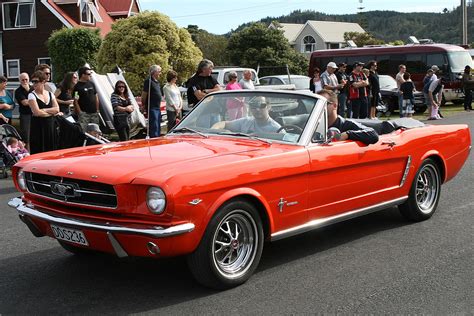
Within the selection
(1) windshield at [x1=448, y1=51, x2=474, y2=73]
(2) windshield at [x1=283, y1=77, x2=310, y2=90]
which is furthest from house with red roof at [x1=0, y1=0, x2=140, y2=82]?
(1) windshield at [x1=448, y1=51, x2=474, y2=73]

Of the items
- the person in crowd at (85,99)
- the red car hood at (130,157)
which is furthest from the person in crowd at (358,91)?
the red car hood at (130,157)

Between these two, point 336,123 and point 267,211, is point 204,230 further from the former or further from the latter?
point 336,123

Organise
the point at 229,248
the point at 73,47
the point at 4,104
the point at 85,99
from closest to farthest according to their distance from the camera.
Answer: the point at 229,248
the point at 4,104
the point at 85,99
the point at 73,47

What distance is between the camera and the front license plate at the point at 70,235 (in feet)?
14.8

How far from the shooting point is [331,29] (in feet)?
325

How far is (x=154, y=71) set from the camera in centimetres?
1189

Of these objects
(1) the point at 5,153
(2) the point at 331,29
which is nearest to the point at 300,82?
(1) the point at 5,153

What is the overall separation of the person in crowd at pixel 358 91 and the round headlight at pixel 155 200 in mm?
14404

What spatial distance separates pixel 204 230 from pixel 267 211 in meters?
0.67

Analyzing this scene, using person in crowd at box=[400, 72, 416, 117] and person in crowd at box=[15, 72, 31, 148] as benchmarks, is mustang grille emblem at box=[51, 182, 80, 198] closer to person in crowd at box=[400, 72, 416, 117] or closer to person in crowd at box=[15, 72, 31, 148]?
person in crowd at box=[15, 72, 31, 148]

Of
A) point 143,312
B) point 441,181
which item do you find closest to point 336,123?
point 441,181

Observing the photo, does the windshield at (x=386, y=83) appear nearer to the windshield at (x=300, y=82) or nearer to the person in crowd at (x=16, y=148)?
the windshield at (x=300, y=82)

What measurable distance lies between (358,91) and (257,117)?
1280 centimetres

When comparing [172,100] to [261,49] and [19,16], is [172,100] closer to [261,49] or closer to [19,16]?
[19,16]
